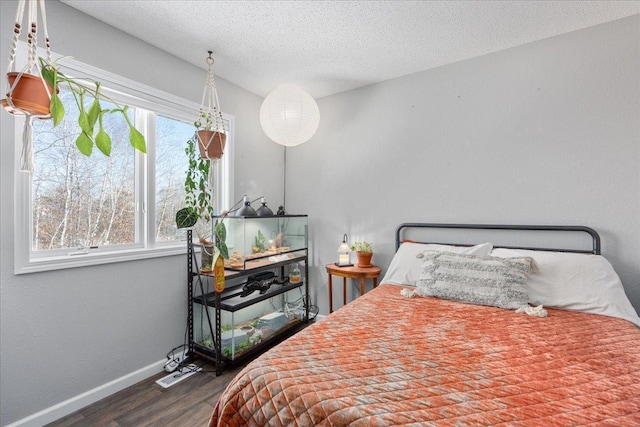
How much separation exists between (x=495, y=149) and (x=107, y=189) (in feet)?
9.72

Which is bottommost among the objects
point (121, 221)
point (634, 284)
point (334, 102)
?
point (634, 284)

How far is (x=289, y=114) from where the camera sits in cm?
231

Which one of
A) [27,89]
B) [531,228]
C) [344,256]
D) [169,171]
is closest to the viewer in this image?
[27,89]

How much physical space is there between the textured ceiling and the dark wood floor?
2.51 meters

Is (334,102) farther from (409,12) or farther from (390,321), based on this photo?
(390,321)

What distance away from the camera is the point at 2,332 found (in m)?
1.57

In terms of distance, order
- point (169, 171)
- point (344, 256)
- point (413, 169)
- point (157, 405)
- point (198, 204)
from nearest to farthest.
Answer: point (157, 405) < point (169, 171) < point (198, 204) < point (413, 169) < point (344, 256)

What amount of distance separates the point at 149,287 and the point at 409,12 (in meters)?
2.67

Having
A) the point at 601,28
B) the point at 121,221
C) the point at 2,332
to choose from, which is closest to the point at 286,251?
the point at 121,221

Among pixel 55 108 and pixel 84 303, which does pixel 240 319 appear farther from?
pixel 55 108

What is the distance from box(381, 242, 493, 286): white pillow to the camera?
214cm

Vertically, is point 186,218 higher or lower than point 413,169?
lower

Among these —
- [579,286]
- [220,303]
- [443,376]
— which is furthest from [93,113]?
[579,286]

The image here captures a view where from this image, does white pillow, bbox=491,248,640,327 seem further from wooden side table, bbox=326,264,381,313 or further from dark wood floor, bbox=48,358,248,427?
dark wood floor, bbox=48,358,248,427
